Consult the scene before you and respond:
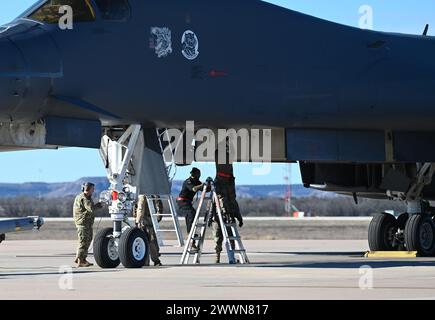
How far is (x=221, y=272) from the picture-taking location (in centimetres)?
1719

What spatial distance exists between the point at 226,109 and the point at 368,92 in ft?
8.55

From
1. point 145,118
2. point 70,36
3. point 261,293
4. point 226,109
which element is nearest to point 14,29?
point 70,36

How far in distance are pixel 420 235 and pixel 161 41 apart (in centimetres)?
714

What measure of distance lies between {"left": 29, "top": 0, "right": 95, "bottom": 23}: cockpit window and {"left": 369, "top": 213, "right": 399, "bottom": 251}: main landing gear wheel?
903cm

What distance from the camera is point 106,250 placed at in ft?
60.2

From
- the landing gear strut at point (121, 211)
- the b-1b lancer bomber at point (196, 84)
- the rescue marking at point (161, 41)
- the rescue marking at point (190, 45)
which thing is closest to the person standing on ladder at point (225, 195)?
the b-1b lancer bomber at point (196, 84)

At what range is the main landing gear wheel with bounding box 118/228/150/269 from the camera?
58.4 ft

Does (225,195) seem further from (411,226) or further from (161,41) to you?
(411,226)

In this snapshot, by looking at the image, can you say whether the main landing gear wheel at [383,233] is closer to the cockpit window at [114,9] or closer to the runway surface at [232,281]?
the runway surface at [232,281]

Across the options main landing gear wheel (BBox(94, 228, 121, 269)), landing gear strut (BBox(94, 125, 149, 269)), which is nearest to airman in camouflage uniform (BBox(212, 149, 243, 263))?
landing gear strut (BBox(94, 125, 149, 269))

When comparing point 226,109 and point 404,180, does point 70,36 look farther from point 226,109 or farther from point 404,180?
point 404,180

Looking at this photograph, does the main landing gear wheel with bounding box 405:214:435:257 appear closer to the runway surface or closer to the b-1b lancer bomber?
the runway surface

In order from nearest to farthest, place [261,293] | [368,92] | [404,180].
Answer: [261,293] < [368,92] < [404,180]

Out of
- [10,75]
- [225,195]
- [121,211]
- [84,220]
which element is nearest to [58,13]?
[10,75]
